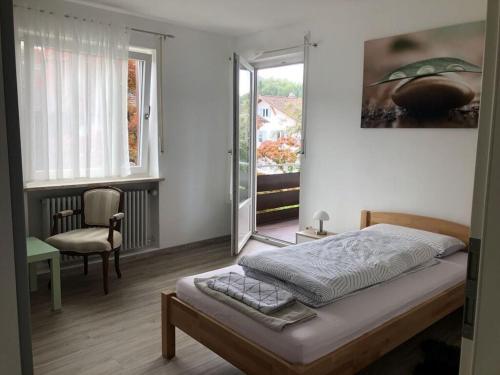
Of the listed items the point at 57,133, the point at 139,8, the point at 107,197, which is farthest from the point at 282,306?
the point at 139,8

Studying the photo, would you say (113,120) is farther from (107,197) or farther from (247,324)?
(247,324)

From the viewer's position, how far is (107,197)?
393cm

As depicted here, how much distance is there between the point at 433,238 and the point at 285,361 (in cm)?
178

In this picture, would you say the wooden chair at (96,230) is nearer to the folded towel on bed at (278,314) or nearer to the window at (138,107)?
the window at (138,107)

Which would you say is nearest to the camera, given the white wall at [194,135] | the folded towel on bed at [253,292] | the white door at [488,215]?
the white door at [488,215]

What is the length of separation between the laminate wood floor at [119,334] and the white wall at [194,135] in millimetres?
937

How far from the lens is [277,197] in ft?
20.7

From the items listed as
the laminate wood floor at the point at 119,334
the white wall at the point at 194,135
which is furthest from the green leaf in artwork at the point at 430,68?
the white wall at the point at 194,135

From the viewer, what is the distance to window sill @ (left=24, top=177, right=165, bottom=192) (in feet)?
12.0

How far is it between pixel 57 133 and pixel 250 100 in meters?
2.18

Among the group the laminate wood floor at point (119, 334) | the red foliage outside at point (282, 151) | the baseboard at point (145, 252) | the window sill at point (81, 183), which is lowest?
the laminate wood floor at point (119, 334)

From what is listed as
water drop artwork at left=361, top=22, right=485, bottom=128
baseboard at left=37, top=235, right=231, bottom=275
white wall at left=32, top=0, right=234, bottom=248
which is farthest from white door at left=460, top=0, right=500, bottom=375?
white wall at left=32, top=0, right=234, bottom=248

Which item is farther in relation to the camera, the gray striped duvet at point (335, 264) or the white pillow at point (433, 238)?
the white pillow at point (433, 238)

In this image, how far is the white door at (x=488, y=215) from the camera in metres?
0.64
